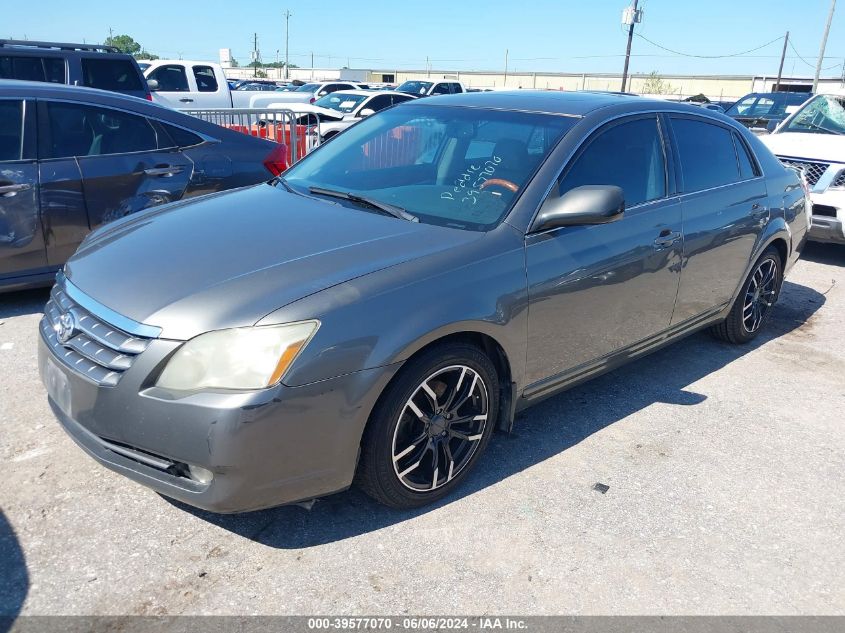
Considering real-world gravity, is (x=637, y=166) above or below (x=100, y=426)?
above

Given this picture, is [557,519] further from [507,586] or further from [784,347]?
[784,347]

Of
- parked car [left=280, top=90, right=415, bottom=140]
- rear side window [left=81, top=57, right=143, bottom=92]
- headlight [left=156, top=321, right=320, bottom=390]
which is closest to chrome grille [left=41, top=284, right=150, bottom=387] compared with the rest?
headlight [left=156, top=321, right=320, bottom=390]

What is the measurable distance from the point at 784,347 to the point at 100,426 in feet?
15.7

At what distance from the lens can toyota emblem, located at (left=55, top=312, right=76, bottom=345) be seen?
2.79 meters

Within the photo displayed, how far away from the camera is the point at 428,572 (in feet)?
8.89

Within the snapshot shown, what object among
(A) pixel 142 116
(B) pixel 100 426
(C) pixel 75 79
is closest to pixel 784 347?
(B) pixel 100 426

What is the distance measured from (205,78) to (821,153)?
1220 centimetres

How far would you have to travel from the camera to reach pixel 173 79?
599 inches

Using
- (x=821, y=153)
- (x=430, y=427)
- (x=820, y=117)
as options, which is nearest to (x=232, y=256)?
(x=430, y=427)

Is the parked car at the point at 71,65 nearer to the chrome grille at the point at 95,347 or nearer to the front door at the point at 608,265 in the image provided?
the chrome grille at the point at 95,347

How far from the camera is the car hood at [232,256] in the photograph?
2576 millimetres

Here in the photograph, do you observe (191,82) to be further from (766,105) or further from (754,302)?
(754,302)

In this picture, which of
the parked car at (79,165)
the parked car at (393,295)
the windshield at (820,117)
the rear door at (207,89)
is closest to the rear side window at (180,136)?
the parked car at (79,165)

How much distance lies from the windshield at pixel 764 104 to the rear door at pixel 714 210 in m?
12.0
